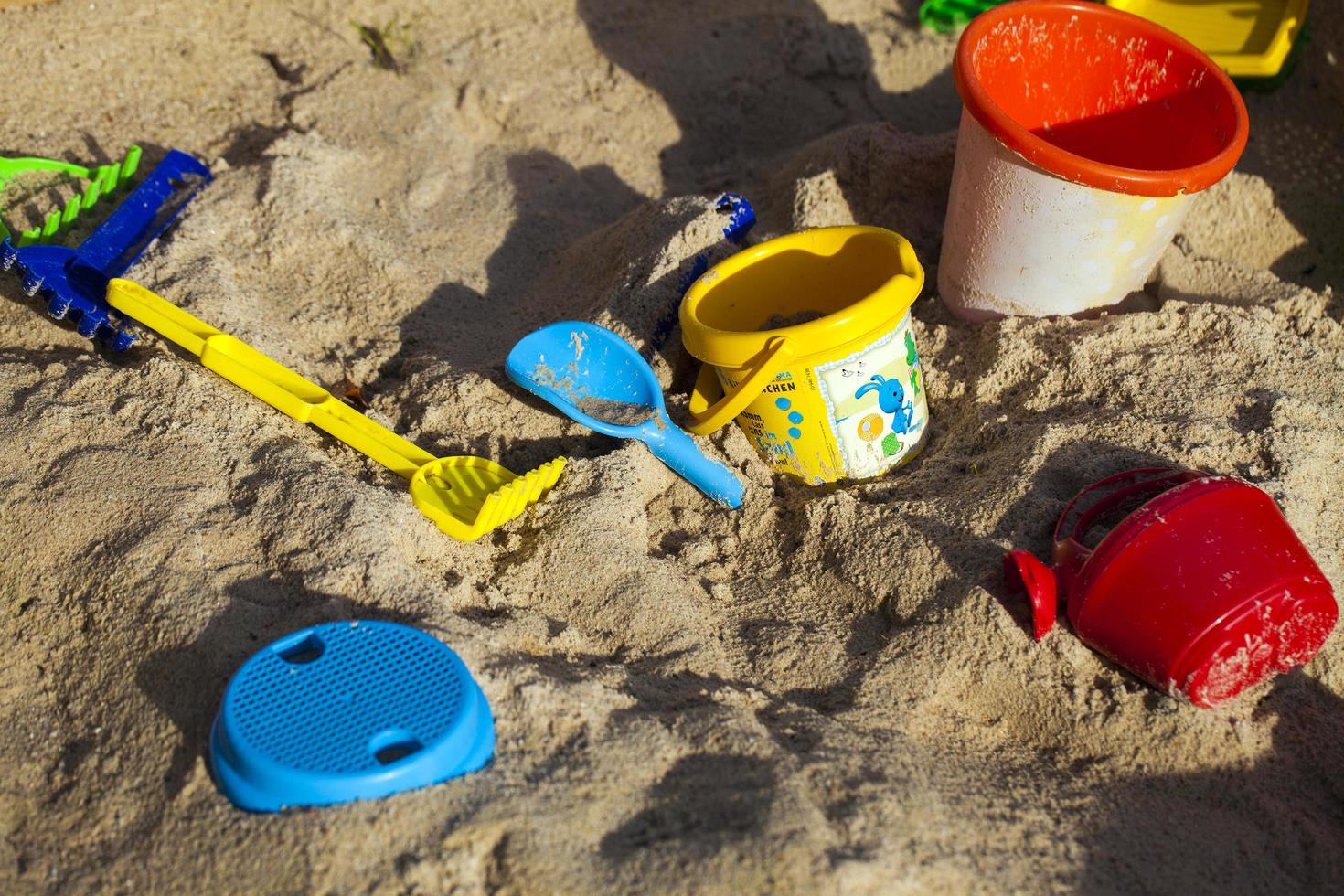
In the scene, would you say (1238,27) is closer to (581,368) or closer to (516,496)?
(581,368)

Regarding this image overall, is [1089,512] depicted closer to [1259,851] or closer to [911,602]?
[911,602]

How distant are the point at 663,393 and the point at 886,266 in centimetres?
50

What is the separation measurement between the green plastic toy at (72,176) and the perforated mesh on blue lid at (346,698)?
56.2 inches

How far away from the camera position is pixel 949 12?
11.2ft

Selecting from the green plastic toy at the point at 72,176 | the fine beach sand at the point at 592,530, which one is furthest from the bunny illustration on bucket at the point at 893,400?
the green plastic toy at the point at 72,176

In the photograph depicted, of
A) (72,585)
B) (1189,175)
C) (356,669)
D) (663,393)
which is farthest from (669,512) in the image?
(1189,175)

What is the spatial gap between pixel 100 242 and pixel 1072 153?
6.64ft

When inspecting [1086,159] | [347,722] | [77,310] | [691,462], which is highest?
[1086,159]

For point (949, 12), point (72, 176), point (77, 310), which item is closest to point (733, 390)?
point (77, 310)

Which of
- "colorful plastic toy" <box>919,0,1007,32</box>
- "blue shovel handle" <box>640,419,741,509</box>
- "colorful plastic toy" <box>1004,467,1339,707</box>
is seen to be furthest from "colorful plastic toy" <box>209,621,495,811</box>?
"colorful plastic toy" <box>919,0,1007,32</box>

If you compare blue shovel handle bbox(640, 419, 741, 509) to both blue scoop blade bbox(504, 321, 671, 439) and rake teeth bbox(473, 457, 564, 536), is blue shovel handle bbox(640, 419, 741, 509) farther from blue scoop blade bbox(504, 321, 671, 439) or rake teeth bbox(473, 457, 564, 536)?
rake teeth bbox(473, 457, 564, 536)

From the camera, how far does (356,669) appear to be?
1452 mm

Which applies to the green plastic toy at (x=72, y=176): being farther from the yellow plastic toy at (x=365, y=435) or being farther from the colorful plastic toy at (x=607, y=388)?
the colorful plastic toy at (x=607, y=388)

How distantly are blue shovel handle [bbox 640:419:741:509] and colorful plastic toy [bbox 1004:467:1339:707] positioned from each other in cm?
56
